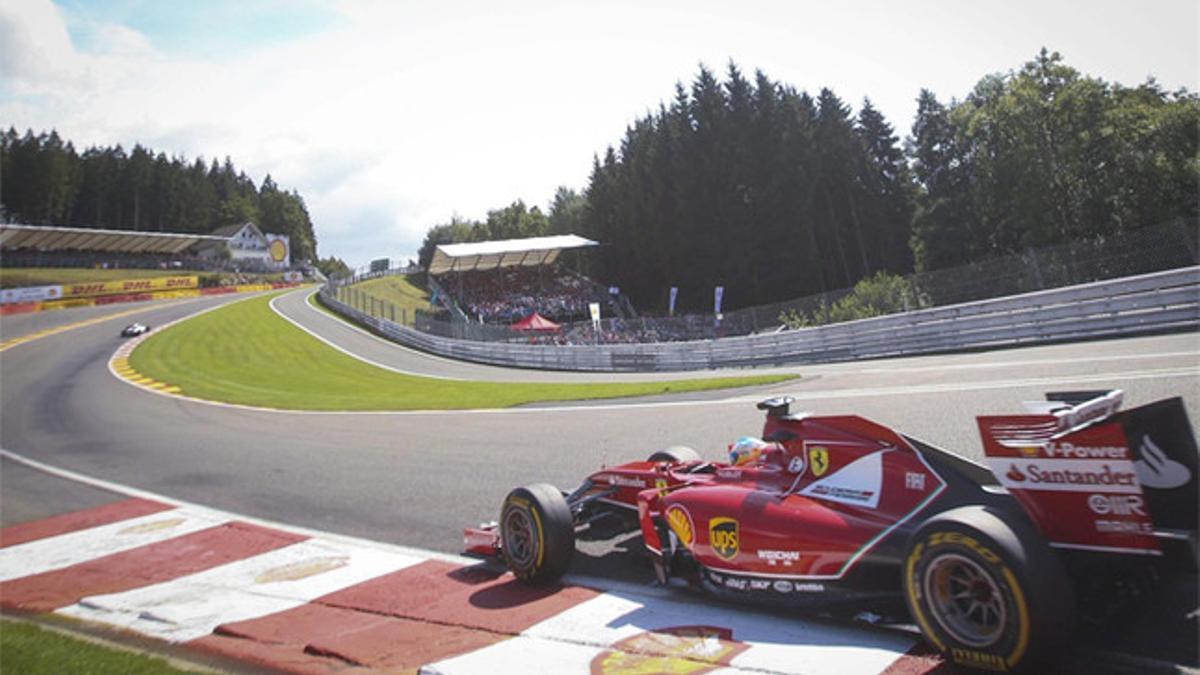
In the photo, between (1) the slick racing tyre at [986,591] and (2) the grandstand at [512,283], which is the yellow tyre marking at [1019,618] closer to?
(1) the slick racing tyre at [986,591]

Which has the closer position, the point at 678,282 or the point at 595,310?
the point at 595,310

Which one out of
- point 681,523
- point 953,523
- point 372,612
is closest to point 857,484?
point 953,523

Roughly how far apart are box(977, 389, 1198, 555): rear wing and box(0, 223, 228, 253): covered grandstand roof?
97.7m

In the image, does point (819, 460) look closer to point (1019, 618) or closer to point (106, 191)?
point (1019, 618)

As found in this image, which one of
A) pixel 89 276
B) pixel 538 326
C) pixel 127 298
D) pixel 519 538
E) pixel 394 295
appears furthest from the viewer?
pixel 89 276

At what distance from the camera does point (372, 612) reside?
17.6 feet

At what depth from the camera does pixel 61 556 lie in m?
7.73

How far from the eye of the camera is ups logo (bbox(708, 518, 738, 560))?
463cm

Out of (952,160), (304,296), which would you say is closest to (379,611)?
(952,160)

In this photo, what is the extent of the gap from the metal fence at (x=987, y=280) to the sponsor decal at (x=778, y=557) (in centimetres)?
1512

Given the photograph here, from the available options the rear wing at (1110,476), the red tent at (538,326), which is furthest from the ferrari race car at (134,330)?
the rear wing at (1110,476)

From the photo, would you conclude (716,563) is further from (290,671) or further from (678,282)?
(678,282)

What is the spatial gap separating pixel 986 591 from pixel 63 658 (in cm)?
554

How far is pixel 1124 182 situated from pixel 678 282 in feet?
88.8
